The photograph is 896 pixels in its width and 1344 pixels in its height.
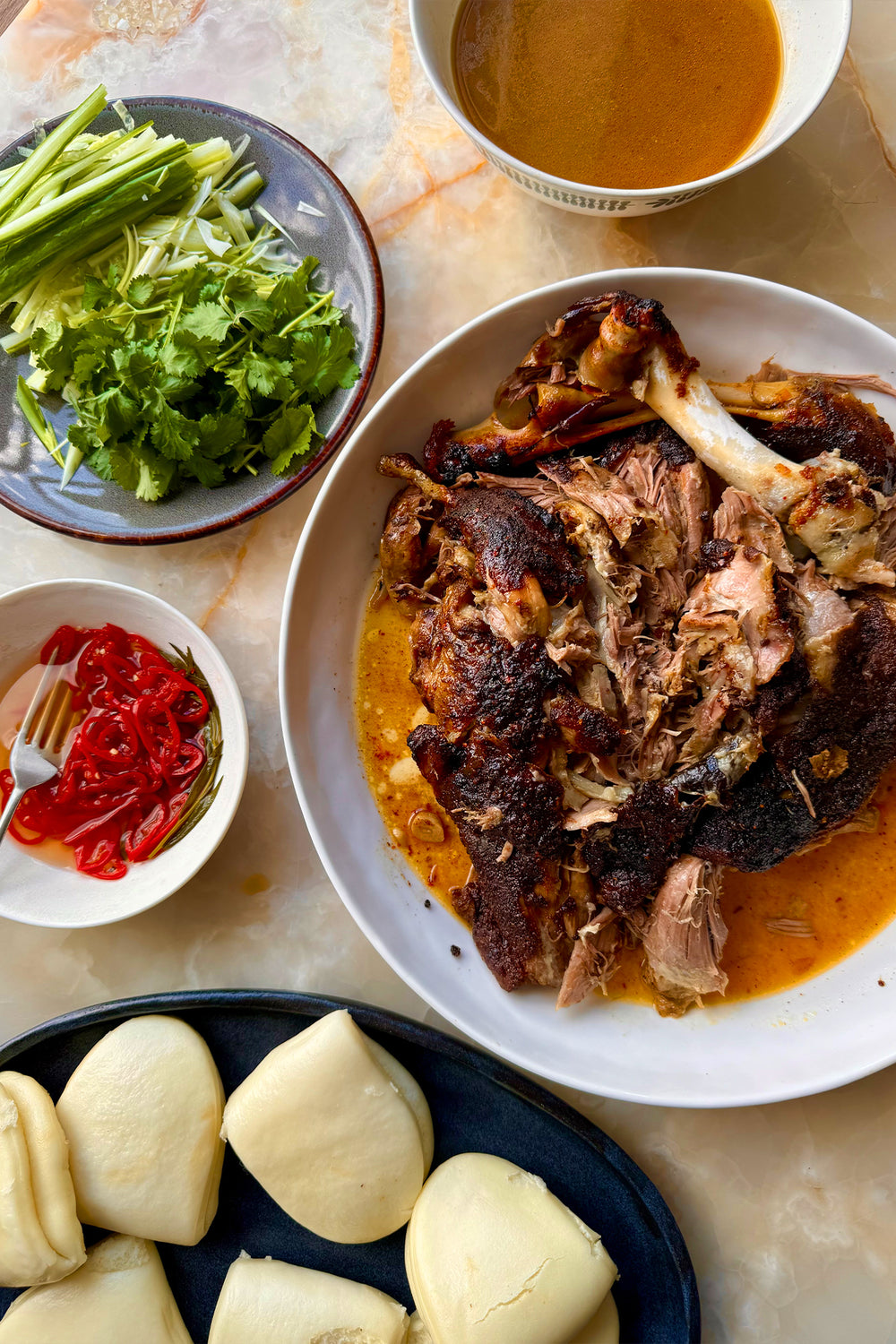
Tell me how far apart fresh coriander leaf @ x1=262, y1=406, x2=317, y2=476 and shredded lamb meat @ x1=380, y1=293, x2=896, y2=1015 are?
55 centimetres

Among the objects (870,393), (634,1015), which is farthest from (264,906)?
(870,393)

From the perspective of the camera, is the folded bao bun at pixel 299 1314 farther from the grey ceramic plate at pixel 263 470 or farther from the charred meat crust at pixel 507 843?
the grey ceramic plate at pixel 263 470

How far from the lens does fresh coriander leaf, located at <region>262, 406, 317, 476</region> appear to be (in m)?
2.80

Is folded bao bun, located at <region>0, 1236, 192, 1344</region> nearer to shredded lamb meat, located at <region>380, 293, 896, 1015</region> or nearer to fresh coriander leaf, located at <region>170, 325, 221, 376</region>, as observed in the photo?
shredded lamb meat, located at <region>380, 293, 896, 1015</region>

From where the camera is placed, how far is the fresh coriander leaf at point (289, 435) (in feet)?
9.20

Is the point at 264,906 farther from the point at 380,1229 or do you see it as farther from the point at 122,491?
the point at 122,491

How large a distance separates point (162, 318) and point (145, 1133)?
2562 mm

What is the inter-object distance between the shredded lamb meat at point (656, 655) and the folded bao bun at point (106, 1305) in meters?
1.48

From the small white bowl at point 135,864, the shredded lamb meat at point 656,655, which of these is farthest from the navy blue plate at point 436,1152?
the shredded lamb meat at point 656,655

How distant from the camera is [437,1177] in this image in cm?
273

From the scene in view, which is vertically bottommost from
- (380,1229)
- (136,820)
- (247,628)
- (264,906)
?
(380,1229)

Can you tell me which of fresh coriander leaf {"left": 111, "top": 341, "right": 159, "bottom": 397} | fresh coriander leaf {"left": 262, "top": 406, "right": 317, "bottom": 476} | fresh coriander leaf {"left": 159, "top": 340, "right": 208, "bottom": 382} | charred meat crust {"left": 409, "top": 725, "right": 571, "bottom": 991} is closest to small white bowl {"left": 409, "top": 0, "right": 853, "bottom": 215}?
fresh coriander leaf {"left": 262, "top": 406, "right": 317, "bottom": 476}

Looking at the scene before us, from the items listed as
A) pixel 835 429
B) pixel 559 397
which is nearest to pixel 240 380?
pixel 559 397

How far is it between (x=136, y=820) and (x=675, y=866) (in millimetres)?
1731
